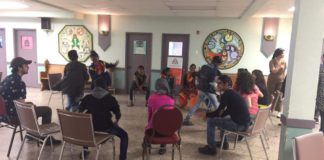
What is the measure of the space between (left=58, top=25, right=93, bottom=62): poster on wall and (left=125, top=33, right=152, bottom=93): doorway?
1173mm

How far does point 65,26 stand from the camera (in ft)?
25.1

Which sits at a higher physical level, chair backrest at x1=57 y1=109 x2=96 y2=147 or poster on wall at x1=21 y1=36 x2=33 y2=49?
poster on wall at x1=21 y1=36 x2=33 y2=49

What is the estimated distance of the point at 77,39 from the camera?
25.0 feet

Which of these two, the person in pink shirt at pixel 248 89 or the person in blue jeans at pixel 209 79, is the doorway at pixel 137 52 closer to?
the person in blue jeans at pixel 209 79

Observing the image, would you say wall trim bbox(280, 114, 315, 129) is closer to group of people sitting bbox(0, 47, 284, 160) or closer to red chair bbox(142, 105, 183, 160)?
group of people sitting bbox(0, 47, 284, 160)

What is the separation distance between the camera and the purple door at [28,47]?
7.97 meters

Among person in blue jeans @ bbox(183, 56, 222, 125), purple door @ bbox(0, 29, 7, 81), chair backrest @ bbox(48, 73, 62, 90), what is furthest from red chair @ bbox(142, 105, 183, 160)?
purple door @ bbox(0, 29, 7, 81)

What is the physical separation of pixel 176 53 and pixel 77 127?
206 inches

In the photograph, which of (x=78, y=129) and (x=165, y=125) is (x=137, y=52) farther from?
(x=78, y=129)

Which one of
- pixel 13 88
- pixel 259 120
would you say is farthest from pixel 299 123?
pixel 13 88

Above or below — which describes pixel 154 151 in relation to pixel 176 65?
below

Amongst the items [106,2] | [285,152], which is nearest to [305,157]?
[285,152]

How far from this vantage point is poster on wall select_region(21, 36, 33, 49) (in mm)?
7984

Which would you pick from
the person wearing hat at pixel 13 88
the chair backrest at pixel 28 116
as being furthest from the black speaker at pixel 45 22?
the chair backrest at pixel 28 116
